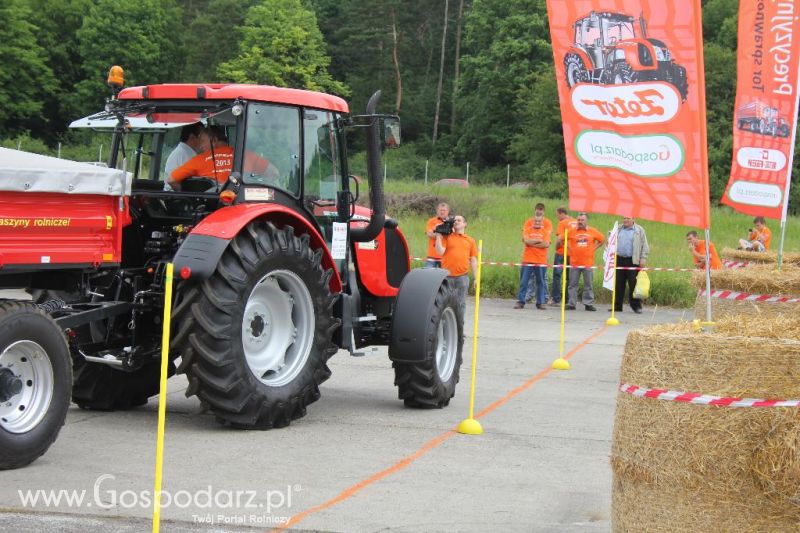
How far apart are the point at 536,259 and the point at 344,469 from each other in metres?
13.9

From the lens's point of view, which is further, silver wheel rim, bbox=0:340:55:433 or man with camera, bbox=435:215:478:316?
man with camera, bbox=435:215:478:316

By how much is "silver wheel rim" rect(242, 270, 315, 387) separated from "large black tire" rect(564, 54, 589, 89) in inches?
105

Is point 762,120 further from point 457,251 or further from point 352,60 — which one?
point 352,60

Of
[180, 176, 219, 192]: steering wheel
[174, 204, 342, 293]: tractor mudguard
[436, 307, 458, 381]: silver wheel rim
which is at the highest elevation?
[180, 176, 219, 192]: steering wheel

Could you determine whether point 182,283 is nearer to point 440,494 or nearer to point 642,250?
point 440,494

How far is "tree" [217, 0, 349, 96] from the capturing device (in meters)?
72.8

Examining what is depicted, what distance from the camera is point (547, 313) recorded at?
815 inches

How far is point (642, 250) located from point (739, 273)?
30.8 ft

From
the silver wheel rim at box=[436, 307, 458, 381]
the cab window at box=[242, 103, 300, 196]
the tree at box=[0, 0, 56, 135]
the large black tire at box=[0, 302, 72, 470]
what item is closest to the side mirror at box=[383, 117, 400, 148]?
the cab window at box=[242, 103, 300, 196]

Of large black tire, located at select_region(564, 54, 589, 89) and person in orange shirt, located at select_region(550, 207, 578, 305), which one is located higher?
large black tire, located at select_region(564, 54, 589, 89)

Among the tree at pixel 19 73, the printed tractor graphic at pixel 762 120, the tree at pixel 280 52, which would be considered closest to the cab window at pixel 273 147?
the printed tractor graphic at pixel 762 120

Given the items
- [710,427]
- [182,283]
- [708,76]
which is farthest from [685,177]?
[708,76]

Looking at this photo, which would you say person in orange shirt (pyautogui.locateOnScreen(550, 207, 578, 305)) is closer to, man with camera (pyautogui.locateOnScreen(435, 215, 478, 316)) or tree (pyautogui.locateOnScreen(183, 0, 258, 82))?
man with camera (pyautogui.locateOnScreen(435, 215, 478, 316))

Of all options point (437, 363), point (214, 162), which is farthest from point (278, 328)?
point (437, 363)
